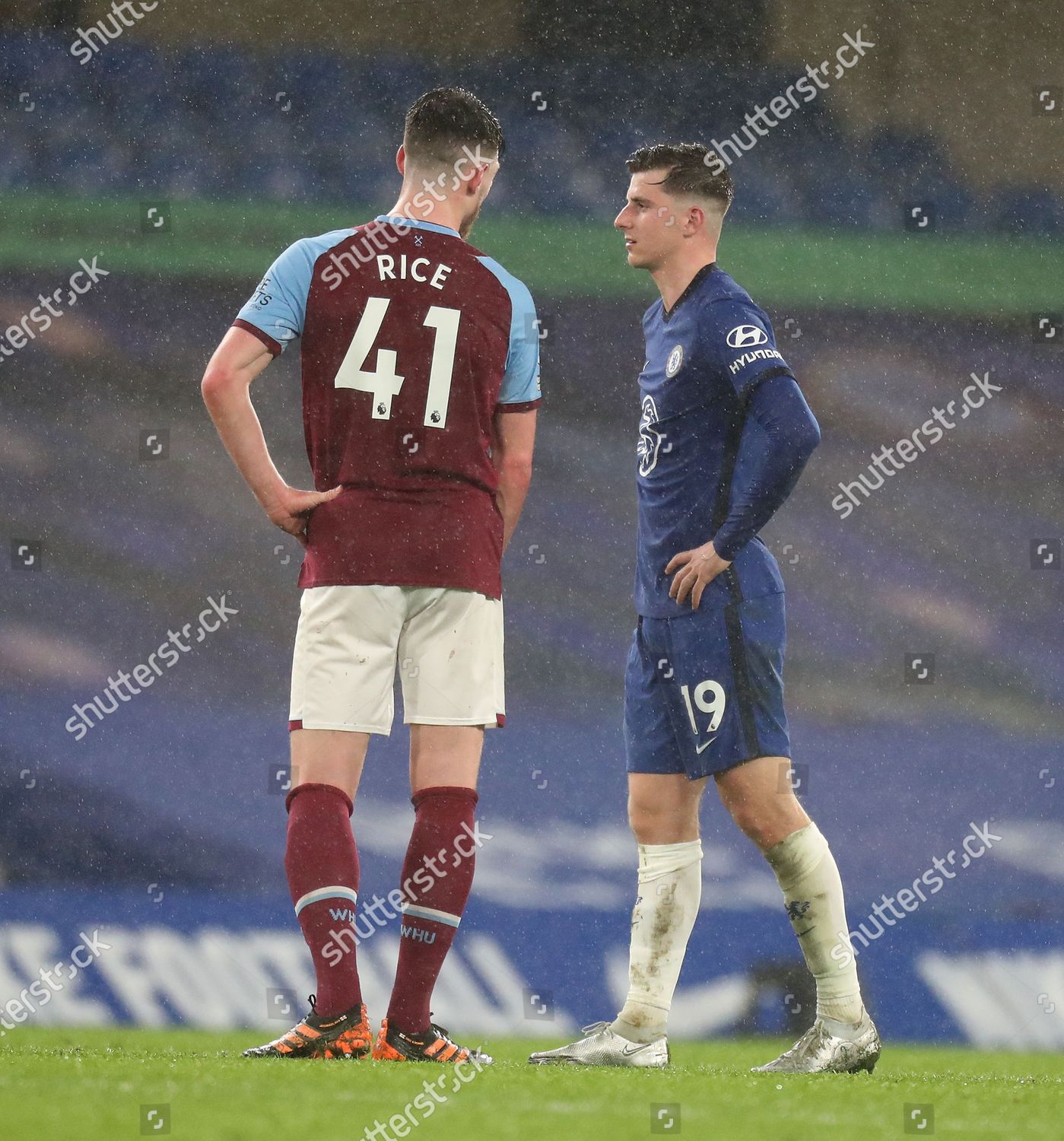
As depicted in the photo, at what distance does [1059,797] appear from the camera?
6.32 metres

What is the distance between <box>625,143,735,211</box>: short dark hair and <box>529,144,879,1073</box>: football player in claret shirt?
23cm

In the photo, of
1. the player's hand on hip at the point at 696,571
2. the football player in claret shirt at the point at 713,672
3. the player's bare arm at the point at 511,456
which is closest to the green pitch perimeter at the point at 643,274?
the football player in claret shirt at the point at 713,672

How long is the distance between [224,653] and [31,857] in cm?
108

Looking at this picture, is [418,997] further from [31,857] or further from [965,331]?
[965,331]

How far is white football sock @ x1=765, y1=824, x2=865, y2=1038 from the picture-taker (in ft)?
10.9

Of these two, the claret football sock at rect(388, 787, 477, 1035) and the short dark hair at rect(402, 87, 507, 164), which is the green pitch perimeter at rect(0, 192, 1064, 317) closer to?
the short dark hair at rect(402, 87, 507, 164)

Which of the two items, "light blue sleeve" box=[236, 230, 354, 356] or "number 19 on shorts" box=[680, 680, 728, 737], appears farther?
"number 19 on shorts" box=[680, 680, 728, 737]

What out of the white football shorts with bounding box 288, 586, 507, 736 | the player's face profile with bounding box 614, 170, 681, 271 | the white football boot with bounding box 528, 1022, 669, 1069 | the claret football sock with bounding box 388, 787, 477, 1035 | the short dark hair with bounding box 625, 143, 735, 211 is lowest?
the white football boot with bounding box 528, 1022, 669, 1069

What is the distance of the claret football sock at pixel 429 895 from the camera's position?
3.08m

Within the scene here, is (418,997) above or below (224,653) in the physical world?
below

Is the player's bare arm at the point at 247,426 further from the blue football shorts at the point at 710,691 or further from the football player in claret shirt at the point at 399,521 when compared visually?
the blue football shorts at the point at 710,691

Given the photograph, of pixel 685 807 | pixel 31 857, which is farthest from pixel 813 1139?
pixel 31 857

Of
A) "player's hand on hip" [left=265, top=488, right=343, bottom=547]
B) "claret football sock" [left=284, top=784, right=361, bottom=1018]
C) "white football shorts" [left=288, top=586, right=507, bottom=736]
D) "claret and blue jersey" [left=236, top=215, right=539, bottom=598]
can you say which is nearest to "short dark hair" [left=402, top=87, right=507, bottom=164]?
"claret and blue jersey" [left=236, top=215, right=539, bottom=598]

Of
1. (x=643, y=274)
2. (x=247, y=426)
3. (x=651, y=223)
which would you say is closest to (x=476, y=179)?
(x=651, y=223)
